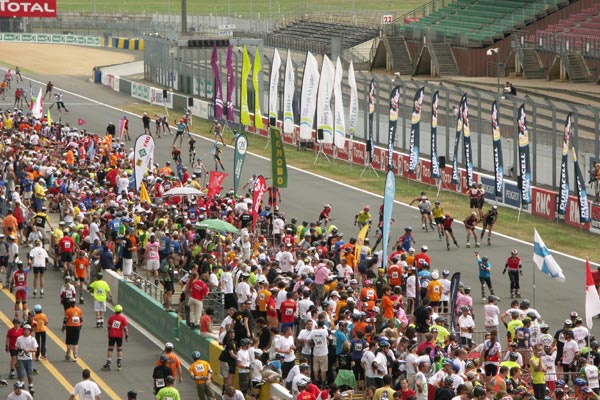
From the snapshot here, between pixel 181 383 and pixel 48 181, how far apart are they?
19.4 m

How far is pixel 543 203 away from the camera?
4372 centimetres

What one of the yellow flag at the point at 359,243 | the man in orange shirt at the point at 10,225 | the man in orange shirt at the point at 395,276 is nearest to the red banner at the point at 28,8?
the man in orange shirt at the point at 10,225

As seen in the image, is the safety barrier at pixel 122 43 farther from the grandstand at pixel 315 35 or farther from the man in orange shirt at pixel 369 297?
the man in orange shirt at pixel 369 297

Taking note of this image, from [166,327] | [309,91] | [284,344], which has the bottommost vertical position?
[166,327]

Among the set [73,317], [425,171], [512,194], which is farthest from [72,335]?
[425,171]

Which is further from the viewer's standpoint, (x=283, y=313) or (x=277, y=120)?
(x=277, y=120)

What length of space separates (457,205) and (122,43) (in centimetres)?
7003

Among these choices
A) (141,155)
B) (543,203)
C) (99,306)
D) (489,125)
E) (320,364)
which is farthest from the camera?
(489,125)

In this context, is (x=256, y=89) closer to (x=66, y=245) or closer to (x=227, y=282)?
(x=66, y=245)

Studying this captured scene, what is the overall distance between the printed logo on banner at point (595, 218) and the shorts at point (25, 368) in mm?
20623

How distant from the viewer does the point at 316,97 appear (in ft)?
179

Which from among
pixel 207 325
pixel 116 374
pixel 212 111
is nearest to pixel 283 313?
pixel 207 325

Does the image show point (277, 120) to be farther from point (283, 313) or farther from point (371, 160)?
point (283, 313)

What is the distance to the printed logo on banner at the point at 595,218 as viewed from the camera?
1612 inches
